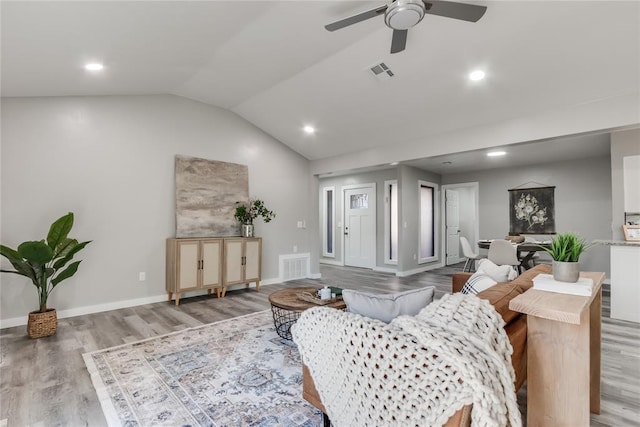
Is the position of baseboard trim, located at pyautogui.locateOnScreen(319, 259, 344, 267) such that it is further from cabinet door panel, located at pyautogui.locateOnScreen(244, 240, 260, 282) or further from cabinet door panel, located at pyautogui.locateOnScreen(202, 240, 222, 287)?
cabinet door panel, located at pyautogui.locateOnScreen(202, 240, 222, 287)

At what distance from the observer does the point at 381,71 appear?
11.7 ft

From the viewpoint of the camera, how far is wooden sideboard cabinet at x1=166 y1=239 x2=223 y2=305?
425cm

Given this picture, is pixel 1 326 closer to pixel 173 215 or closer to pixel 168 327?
pixel 168 327

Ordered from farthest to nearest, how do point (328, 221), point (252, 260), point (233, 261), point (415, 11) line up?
1. point (328, 221)
2. point (252, 260)
3. point (233, 261)
4. point (415, 11)

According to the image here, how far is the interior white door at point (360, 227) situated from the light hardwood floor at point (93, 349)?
3284 millimetres

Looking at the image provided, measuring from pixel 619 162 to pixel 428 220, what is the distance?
12.8 ft

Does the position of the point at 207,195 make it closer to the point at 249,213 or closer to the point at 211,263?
the point at 249,213

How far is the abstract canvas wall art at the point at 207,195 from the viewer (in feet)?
15.2

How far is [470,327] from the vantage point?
114 cm

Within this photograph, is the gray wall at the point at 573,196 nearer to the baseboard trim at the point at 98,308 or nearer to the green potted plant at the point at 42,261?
the baseboard trim at the point at 98,308

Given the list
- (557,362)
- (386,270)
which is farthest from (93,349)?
(386,270)

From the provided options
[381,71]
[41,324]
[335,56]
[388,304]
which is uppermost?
[335,56]

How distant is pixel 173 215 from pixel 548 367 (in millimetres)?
4576

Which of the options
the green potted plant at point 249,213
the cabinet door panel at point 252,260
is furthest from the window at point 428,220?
the cabinet door panel at point 252,260
